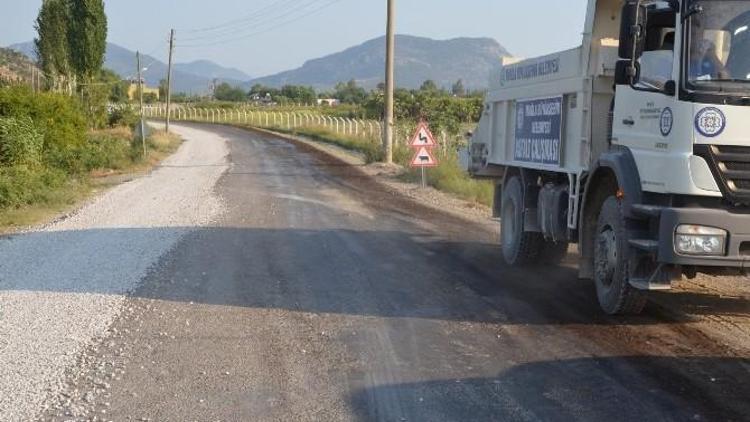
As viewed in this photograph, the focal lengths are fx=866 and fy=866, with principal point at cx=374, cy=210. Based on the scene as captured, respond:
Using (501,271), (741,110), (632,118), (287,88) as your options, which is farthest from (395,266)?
(287,88)

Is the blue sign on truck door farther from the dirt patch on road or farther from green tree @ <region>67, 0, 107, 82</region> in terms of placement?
green tree @ <region>67, 0, 107, 82</region>

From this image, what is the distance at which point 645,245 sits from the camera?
7.18m

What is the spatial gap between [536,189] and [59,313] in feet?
19.8

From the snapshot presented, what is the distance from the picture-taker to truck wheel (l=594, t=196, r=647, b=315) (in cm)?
772

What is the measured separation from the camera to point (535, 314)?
834 cm

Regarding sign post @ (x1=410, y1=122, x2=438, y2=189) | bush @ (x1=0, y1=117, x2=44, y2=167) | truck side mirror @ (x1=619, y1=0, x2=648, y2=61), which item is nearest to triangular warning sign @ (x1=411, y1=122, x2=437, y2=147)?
sign post @ (x1=410, y1=122, x2=438, y2=189)

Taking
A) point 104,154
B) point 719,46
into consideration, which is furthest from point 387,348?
point 104,154

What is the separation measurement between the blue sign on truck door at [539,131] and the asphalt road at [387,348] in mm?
1488

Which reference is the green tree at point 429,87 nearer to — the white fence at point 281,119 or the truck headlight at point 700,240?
the white fence at point 281,119

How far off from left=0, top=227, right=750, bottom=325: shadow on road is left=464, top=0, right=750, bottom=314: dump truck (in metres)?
0.83

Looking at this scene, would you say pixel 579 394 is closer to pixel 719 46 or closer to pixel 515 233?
pixel 719 46

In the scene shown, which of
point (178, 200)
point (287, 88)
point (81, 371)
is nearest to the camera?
point (81, 371)

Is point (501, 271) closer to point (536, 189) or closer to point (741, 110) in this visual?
point (536, 189)

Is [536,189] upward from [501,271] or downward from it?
upward
